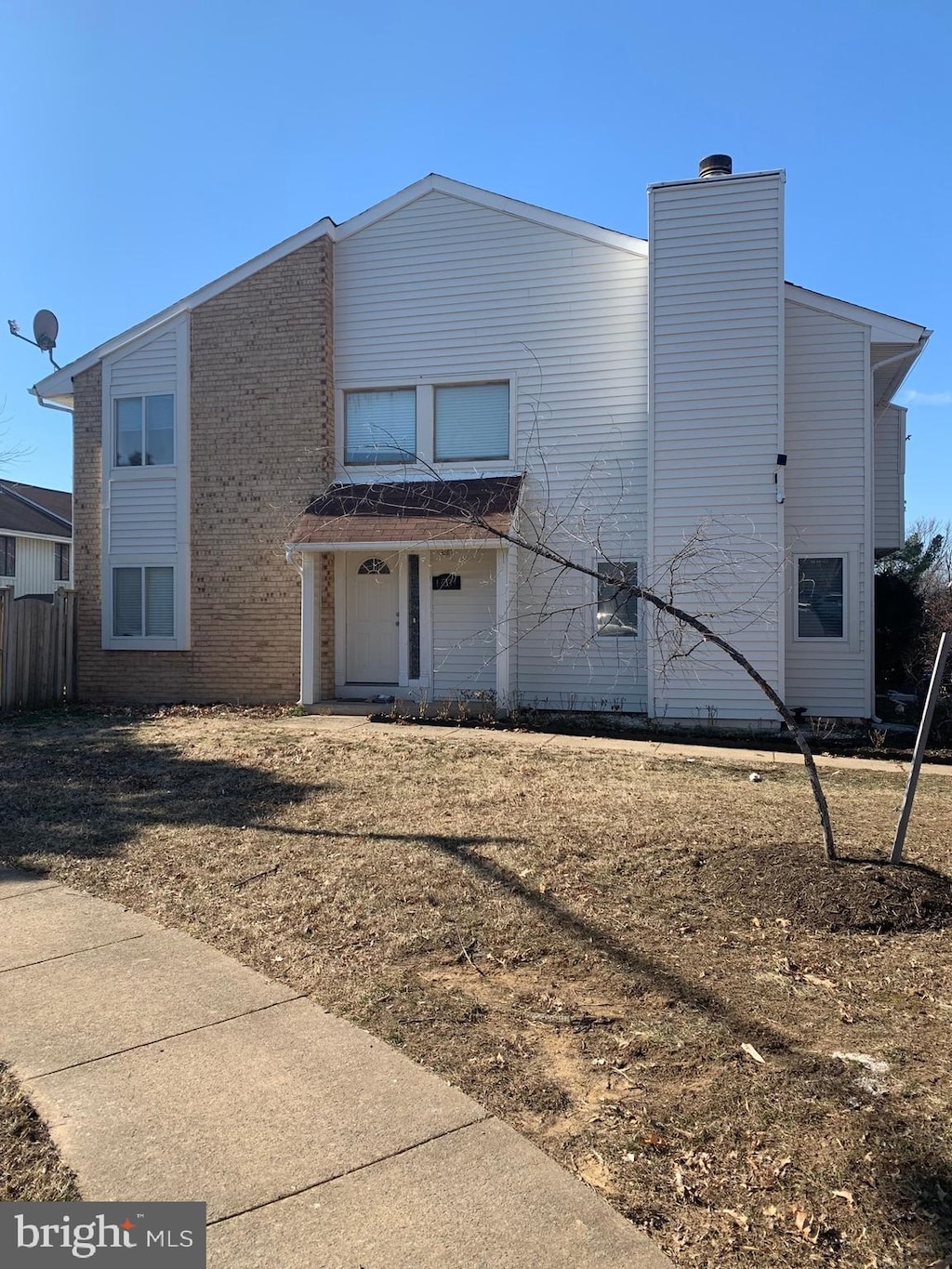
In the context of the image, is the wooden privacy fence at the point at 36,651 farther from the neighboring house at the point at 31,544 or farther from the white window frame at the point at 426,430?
the neighboring house at the point at 31,544

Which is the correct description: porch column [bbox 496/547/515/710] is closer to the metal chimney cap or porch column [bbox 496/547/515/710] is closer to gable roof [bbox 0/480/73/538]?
the metal chimney cap

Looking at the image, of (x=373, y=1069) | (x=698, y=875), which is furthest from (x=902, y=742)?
(x=373, y=1069)

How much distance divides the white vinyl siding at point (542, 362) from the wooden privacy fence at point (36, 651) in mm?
6078

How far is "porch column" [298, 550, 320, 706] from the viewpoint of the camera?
1388 centimetres

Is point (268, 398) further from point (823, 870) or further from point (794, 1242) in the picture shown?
point (794, 1242)

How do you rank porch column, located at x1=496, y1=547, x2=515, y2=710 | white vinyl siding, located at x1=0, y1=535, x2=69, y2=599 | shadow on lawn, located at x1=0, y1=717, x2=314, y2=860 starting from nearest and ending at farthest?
shadow on lawn, located at x1=0, y1=717, x2=314, y2=860
porch column, located at x1=496, y1=547, x2=515, y2=710
white vinyl siding, located at x1=0, y1=535, x2=69, y2=599

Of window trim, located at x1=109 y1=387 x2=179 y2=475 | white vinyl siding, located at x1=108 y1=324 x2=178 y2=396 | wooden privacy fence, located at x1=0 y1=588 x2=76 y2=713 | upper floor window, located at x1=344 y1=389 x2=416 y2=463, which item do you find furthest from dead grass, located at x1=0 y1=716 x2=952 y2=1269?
white vinyl siding, located at x1=108 y1=324 x2=178 y2=396

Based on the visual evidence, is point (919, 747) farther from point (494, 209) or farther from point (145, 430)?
point (145, 430)

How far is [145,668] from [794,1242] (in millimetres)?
14370

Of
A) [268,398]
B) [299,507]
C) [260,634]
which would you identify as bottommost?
[260,634]

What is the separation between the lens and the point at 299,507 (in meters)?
14.5

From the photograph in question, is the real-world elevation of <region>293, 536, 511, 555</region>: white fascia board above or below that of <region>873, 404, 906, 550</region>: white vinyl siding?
below

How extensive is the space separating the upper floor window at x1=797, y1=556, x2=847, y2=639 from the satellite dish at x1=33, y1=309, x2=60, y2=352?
16.3 meters

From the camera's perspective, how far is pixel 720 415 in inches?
499
